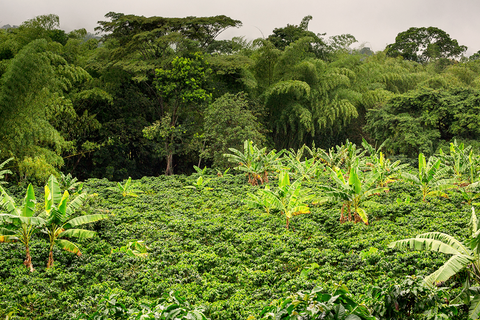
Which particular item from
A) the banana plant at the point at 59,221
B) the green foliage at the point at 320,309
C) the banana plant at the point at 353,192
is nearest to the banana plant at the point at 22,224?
the banana plant at the point at 59,221

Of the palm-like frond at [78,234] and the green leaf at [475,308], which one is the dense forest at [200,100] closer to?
the palm-like frond at [78,234]

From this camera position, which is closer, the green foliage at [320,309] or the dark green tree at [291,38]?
the green foliage at [320,309]

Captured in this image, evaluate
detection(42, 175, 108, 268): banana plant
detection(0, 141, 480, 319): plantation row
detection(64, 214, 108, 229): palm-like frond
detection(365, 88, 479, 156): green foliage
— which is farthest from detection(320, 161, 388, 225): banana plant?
detection(365, 88, 479, 156): green foliage

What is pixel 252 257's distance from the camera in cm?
449

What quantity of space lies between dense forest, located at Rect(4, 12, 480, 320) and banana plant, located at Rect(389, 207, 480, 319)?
2cm

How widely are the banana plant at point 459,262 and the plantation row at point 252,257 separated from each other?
1 cm

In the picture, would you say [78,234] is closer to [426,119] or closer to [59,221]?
[59,221]

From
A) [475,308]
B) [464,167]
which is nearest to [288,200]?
[475,308]

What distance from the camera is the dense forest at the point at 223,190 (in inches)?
133

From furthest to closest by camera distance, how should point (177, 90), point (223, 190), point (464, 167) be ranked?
point (177, 90) → point (223, 190) → point (464, 167)

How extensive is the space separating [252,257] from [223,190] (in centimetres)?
369

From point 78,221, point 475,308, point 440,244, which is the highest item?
point 440,244

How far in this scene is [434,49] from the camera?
29562mm

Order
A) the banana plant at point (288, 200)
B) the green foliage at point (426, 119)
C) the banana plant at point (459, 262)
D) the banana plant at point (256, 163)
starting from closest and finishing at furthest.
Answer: the banana plant at point (459, 262) → the banana plant at point (288, 200) → the banana plant at point (256, 163) → the green foliage at point (426, 119)
